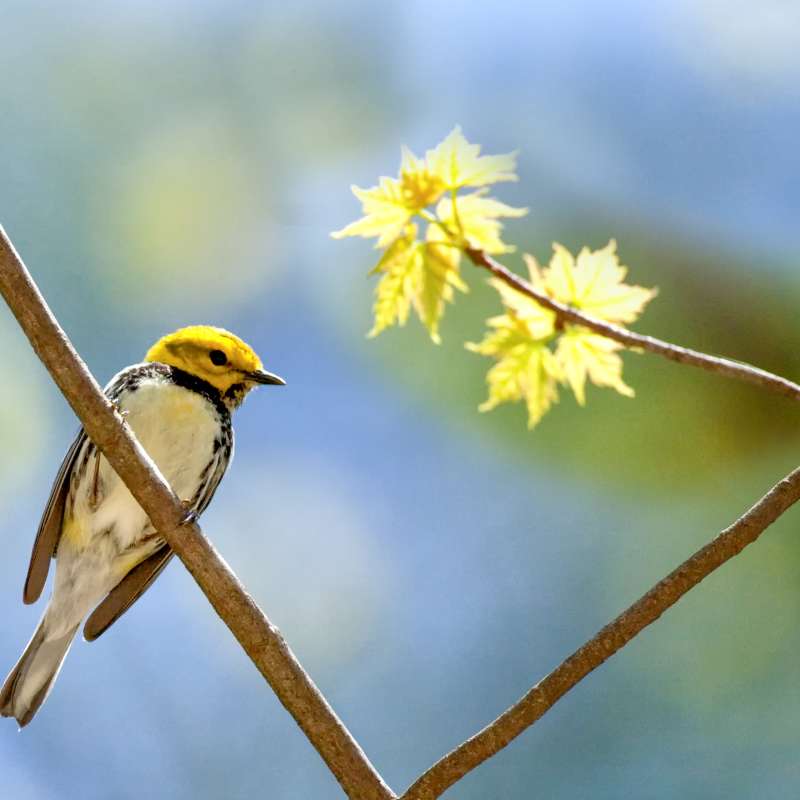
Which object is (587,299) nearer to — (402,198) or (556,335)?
(556,335)

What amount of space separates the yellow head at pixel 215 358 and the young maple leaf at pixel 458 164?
182 cm

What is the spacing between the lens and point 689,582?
141 cm

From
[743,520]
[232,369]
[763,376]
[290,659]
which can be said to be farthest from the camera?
[232,369]

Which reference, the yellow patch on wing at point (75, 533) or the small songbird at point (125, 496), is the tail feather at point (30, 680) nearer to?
the small songbird at point (125, 496)

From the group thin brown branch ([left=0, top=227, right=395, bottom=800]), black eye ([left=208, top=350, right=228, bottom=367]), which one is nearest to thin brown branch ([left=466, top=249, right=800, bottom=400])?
thin brown branch ([left=0, top=227, right=395, bottom=800])

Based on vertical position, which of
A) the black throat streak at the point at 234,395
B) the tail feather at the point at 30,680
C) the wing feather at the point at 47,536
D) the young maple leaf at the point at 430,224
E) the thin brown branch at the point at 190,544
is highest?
the young maple leaf at the point at 430,224

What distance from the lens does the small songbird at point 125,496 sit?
2855 mm

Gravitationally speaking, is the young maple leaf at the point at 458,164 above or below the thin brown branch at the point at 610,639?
above

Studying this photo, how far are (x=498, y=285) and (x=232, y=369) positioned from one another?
194 centimetres

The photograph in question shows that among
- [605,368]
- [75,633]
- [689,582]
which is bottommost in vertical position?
[75,633]

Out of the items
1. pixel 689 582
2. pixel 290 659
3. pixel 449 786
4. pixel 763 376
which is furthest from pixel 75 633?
pixel 763 376

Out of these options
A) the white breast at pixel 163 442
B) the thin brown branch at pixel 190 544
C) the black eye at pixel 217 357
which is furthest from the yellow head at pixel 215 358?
the thin brown branch at pixel 190 544

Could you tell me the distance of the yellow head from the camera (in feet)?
10.1

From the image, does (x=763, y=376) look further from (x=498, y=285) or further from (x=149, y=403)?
(x=149, y=403)
